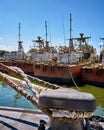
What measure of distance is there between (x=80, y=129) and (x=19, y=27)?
2415 inches

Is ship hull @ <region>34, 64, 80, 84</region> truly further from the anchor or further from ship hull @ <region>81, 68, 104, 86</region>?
the anchor

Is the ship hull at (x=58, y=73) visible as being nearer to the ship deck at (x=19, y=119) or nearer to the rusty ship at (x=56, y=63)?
the rusty ship at (x=56, y=63)

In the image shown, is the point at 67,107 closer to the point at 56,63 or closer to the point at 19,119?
the point at 19,119

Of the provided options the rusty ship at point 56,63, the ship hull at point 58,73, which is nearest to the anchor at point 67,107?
the rusty ship at point 56,63

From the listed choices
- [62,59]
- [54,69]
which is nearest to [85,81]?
[54,69]

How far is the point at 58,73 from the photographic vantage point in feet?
104

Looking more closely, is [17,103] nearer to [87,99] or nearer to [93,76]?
[93,76]

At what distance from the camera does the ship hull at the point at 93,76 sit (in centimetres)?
2767

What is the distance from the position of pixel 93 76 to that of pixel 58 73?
5.37 meters

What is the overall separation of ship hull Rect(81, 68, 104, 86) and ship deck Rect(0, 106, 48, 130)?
79.4 ft

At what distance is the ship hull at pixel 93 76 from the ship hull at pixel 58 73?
1267mm

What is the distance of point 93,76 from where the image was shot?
28844 millimetres

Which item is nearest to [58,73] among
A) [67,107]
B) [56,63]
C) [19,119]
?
[56,63]

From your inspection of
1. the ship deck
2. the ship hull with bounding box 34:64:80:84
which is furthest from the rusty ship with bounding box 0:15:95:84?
the ship deck
